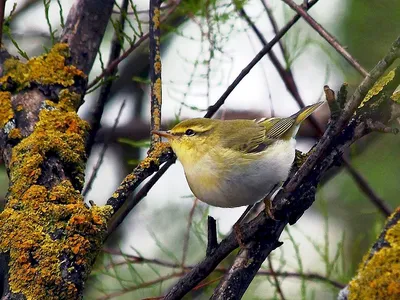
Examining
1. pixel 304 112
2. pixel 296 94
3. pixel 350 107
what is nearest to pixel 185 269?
pixel 304 112

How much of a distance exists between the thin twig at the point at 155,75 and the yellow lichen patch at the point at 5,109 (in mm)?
609

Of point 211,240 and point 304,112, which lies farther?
point 304,112

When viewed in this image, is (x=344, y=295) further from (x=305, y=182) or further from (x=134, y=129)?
(x=134, y=129)

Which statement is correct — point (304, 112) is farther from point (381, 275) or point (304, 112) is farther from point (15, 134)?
point (381, 275)

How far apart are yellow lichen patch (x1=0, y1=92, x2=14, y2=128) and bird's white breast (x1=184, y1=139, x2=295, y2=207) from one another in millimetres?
960

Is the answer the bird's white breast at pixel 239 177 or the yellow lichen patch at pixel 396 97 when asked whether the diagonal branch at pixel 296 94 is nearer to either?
the bird's white breast at pixel 239 177

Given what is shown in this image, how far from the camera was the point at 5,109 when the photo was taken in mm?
2715

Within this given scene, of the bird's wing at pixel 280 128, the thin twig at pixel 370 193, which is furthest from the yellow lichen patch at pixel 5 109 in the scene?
the thin twig at pixel 370 193

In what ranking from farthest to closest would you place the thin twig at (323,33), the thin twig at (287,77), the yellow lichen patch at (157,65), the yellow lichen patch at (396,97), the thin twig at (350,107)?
the thin twig at (287,77) → the yellow lichen patch at (157,65) → the thin twig at (323,33) → the yellow lichen patch at (396,97) → the thin twig at (350,107)

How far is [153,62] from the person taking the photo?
2885mm

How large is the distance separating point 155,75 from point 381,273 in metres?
1.68

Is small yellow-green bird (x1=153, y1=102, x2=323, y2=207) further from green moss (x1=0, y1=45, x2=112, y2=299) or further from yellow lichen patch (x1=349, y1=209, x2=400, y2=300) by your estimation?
yellow lichen patch (x1=349, y1=209, x2=400, y2=300)

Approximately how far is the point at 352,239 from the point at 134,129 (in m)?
1.94

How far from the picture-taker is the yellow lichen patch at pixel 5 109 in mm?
2668
